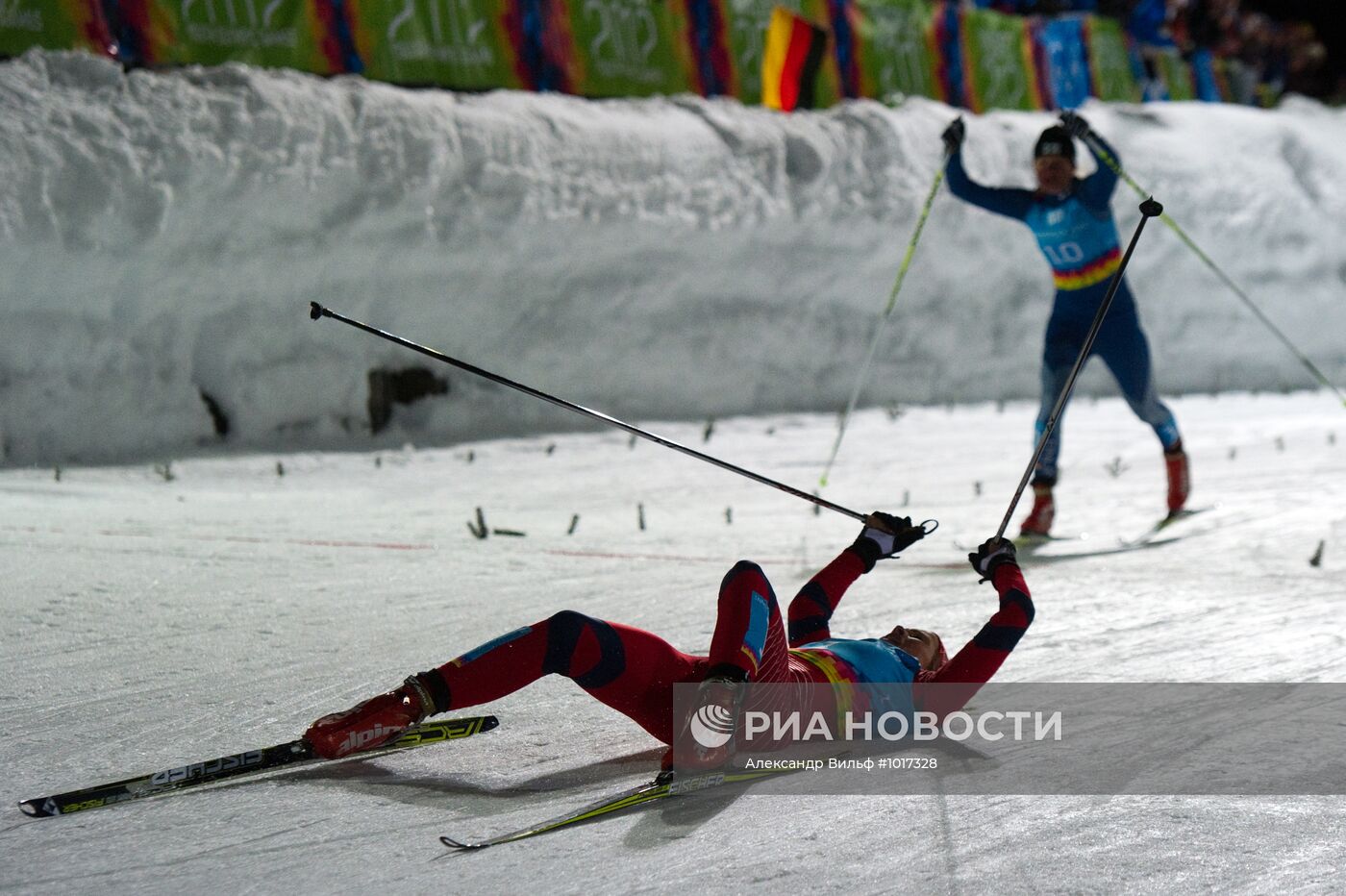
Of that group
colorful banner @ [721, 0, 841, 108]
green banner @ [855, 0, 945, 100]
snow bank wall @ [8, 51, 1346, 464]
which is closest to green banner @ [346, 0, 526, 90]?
snow bank wall @ [8, 51, 1346, 464]

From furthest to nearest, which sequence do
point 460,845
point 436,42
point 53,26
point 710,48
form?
point 710,48 < point 436,42 < point 53,26 < point 460,845

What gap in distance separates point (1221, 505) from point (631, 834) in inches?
171

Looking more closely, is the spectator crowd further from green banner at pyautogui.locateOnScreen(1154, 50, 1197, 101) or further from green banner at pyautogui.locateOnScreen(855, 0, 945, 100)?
green banner at pyautogui.locateOnScreen(855, 0, 945, 100)

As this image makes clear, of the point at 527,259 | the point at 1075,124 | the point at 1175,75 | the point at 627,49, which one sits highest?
the point at 627,49

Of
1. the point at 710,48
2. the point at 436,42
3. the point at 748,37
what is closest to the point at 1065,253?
the point at 436,42

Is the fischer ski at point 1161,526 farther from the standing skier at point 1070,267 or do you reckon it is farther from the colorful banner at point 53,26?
the colorful banner at point 53,26

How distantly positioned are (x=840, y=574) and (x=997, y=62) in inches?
386

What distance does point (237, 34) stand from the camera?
812 cm

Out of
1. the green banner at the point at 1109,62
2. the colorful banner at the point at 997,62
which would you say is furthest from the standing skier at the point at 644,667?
the green banner at the point at 1109,62

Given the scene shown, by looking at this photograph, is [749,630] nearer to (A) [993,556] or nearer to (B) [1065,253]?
(A) [993,556]

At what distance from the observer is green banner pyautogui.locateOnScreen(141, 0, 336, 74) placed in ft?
25.6

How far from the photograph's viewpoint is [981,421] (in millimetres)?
9086

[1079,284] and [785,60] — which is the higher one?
[785,60]

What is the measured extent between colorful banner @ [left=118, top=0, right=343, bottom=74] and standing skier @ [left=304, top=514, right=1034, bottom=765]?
20.9 feet
